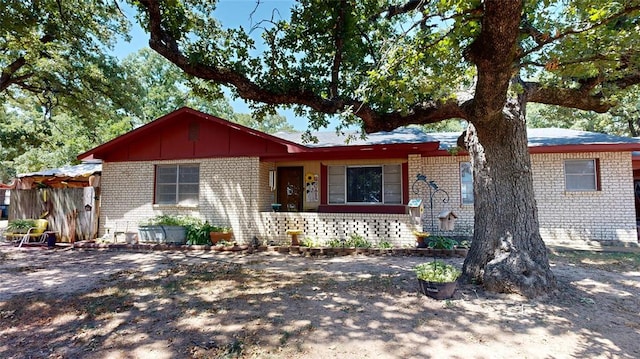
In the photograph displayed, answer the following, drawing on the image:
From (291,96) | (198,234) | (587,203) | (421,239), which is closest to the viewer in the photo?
(291,96)

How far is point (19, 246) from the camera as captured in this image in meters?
9.83

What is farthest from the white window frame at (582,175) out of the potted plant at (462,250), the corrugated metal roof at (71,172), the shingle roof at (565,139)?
the corrugated metal roof at (71,172)

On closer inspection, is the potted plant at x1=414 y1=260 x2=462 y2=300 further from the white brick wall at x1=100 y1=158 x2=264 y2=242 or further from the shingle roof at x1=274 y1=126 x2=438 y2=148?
the white brick wall at x1=100 y1=158 x2=264 y2=242

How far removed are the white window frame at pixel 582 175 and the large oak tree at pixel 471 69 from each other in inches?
158

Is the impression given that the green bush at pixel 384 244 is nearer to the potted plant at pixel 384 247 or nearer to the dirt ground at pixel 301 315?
the potted plant at pixel 384 247

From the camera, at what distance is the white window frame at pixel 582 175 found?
952 cm

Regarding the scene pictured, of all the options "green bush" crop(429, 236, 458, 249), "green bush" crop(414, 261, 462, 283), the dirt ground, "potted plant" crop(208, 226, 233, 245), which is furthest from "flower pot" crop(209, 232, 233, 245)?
"green bush" crop(414, 261, 462, 283)

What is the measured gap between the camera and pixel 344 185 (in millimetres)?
11266

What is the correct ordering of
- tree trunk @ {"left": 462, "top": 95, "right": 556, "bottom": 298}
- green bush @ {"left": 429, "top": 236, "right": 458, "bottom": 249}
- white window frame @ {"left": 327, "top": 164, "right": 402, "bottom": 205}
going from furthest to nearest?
white window frame @ {"left": 327, "top": 164, "right": 402, "bottom": 205}
green bush @ {"left": 429, "top": 236, "right": 458, "bottom": 249}
tree trunk @ {"left": 462, "top": 95, "right": 556, "bottom": 298}

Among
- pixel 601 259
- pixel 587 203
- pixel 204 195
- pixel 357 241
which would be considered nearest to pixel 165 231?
pixel 204 195

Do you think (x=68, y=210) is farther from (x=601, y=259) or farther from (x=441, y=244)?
(x=601, y=259)

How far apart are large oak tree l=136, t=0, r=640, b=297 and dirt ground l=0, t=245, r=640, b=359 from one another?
95 centimetres

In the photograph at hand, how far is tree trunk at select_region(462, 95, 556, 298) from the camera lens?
4.93 metres

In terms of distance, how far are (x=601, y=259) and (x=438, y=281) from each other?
216 inches
